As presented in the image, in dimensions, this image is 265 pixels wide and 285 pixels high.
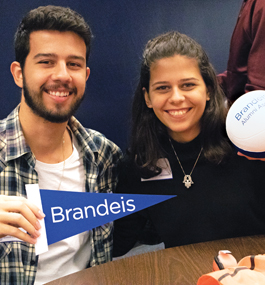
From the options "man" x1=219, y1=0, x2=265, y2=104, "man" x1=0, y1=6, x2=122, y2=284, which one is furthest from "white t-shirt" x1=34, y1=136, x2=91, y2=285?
"man" x1=219, y1=0, x2=265, y2=104

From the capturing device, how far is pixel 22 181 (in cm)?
135

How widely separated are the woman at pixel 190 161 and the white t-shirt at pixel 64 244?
0.92 ft

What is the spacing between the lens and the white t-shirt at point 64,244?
138 centimetres

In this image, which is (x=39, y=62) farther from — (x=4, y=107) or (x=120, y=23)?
(x=120, y=23)

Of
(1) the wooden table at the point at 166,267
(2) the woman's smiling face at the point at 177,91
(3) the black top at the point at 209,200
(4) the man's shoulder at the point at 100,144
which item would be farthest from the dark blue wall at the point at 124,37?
(1) the wooden table at the point at 166,267

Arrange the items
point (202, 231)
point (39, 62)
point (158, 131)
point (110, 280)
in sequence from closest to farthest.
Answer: point (110, 280) → point (39, 62) → point (202, 231) → point (158, 131)

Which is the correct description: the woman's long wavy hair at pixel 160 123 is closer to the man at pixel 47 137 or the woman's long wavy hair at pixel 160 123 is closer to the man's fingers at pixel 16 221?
the man at pixel 47 137

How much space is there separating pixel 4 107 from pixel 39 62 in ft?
1.26

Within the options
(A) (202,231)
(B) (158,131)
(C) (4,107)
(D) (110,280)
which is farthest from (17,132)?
(A) (202,231)

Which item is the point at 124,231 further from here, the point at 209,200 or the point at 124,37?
the point at 124,37

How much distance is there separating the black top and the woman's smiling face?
15 cm

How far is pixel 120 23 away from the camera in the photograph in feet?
5.64

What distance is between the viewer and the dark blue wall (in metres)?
1.70

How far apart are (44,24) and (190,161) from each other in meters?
0.93
